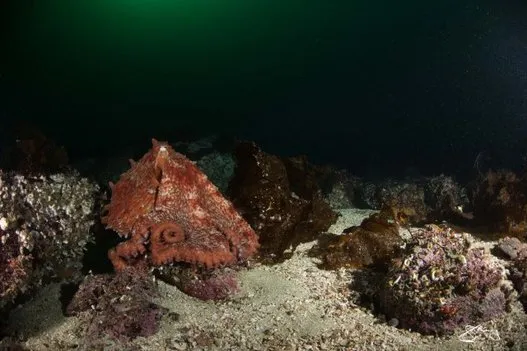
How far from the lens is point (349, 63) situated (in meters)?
53.7

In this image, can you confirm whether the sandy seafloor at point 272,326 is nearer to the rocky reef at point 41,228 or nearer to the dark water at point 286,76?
the rocky reef at point 41,228

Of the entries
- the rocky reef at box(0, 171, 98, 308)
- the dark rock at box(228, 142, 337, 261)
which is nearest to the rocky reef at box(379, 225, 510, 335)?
the dark rock at box(228, 142, 337, 261)

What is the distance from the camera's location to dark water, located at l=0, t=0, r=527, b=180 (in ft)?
64.7

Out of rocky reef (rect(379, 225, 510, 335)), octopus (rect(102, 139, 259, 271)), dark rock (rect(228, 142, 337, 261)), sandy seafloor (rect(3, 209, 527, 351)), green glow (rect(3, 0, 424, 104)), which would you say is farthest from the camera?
green glow (rect(3, 0, 424, 104))

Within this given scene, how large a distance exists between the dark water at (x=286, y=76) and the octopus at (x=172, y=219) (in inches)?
356

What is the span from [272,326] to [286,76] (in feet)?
169

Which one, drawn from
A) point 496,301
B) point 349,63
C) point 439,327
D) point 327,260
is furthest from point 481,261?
point 349,63

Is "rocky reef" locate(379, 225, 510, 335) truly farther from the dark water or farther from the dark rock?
the dark water

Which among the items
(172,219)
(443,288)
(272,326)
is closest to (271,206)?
(172,219)

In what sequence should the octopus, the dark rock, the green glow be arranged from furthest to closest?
1. the green glow
2. the dark rock
3. the octopus

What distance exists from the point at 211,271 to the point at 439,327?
2420mm

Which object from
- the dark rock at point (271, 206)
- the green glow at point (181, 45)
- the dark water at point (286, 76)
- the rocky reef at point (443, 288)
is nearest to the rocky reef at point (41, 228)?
the dark rock at point (271, 206)

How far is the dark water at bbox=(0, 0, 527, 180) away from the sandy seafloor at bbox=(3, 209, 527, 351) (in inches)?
387

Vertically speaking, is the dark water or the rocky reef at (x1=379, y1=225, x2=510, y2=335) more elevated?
the dark water
